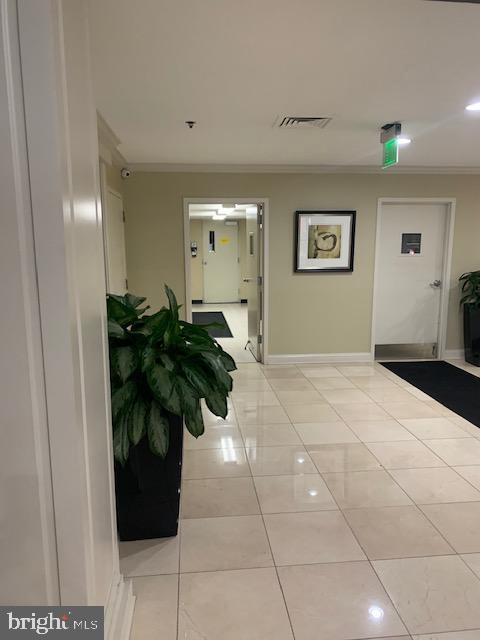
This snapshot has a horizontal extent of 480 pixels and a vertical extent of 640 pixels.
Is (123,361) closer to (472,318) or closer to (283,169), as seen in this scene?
(283,169)

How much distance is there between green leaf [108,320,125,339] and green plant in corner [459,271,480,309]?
16.1 ft

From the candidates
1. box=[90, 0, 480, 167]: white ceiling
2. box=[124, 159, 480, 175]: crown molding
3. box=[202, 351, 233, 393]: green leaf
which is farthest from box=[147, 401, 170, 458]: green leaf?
box=[124, 159, 480, 175]: crown molding

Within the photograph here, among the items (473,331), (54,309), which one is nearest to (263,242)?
(473,331)

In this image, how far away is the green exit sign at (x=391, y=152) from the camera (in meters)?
3.39

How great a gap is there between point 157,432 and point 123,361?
1.10 feet

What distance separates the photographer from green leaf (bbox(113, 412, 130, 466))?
5.76 feet

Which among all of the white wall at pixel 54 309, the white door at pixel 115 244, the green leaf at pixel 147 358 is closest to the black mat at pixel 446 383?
the green leaf at pixel 147 358

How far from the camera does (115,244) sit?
4281 mm

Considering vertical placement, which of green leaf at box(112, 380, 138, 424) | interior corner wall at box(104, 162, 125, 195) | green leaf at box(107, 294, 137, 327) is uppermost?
interior corner wall at box(104, 162, 125, 195)

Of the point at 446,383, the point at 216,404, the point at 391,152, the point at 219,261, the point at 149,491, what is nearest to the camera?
the point at 216,404

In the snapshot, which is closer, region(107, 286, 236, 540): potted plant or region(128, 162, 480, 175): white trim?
region(107, 286, 236, 540): potted plant

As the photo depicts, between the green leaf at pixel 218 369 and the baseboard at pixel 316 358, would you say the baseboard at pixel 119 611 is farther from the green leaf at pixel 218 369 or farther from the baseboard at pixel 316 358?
the baseboard at pixel 316 358

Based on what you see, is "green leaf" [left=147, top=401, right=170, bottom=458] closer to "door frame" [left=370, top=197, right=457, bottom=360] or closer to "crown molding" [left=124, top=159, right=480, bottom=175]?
"crown molding" [left=124, top=159, right=480, bottom=175]

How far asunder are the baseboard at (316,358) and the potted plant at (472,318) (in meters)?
1.23
